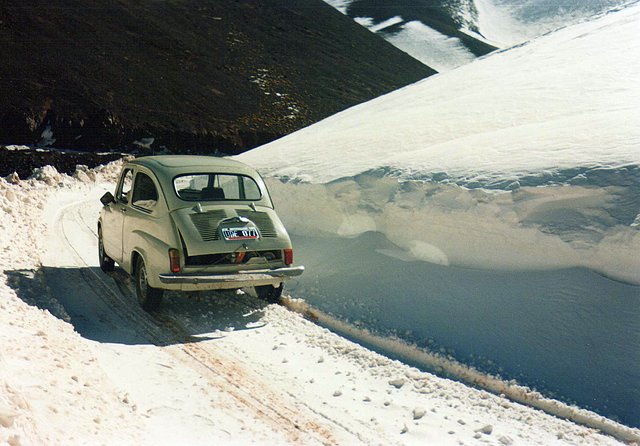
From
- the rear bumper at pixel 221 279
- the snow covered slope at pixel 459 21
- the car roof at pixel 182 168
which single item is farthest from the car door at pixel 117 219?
the snow covered slope at pixel 459 21

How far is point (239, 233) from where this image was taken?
693 cm

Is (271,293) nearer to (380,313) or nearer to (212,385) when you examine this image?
(380,313)

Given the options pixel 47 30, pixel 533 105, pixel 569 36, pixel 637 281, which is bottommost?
pixel 637 281

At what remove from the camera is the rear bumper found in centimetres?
654

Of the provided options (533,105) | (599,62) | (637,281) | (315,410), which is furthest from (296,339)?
(599,62)

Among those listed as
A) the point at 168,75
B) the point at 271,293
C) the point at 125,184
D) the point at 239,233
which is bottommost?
the point at 271,293

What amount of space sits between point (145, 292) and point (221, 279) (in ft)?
3.53

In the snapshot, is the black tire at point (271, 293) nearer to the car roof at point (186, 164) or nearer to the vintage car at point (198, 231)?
the vintage car at point (198, 231)

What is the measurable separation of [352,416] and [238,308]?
298 cm

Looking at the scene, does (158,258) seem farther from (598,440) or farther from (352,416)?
(598,440)

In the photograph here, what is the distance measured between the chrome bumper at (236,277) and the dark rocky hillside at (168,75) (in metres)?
34.1

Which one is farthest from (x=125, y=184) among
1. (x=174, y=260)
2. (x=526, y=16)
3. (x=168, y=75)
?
(x=526, y=16)

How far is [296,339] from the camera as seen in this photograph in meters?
6.52

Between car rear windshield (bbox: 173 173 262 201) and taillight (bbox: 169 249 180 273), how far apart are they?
1106 millimetres
